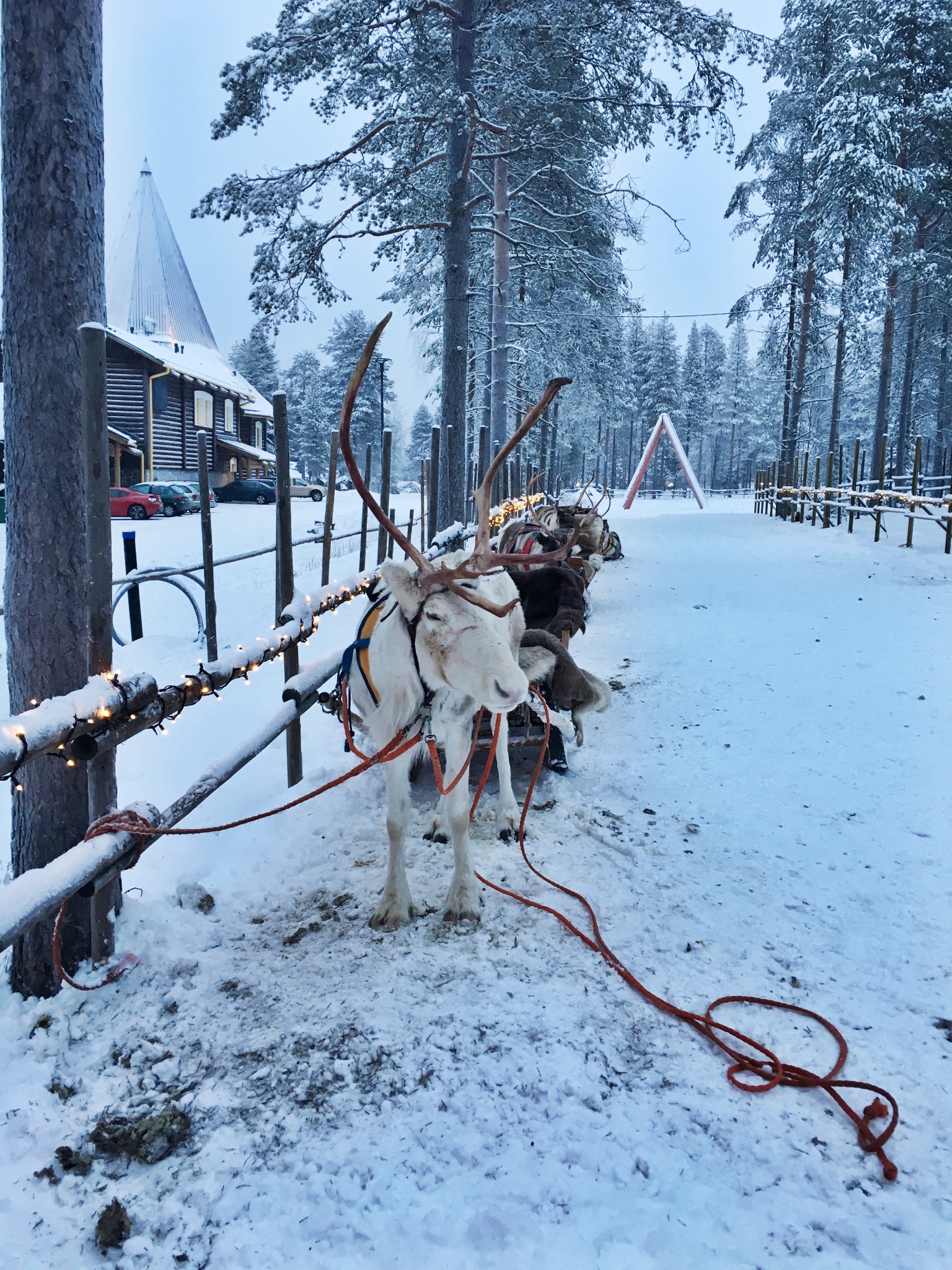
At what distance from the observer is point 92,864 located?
91.8 inches

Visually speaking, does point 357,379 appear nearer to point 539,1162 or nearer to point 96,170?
point 96,170

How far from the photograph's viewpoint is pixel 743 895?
334 centimetres

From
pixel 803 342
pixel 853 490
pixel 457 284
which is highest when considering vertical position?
pixel 803 342

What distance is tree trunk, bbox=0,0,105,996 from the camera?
8.13 ft

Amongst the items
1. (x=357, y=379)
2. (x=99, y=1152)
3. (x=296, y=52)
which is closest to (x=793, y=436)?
(x=296, y=52)

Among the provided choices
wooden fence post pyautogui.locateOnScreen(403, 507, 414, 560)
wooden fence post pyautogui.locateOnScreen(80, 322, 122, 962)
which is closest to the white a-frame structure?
wooden fence post pyautogui.locateOnScreen(403, 507, 414, 560)

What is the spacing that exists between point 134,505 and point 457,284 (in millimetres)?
16766

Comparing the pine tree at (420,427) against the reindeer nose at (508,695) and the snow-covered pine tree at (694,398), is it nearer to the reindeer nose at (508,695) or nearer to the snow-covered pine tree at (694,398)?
the snow-covered pine tree at (694,398)

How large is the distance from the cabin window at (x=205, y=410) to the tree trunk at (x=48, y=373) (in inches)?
1272

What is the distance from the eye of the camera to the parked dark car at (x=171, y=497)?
→ 25312mm

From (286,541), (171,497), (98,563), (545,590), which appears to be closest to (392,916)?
(98,563)

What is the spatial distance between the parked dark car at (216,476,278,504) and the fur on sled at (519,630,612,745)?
30184 mm

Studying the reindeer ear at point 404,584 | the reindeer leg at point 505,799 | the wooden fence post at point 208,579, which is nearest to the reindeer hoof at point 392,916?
the reindeer leg at point 505,799

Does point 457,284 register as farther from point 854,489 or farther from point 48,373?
point 854,489
